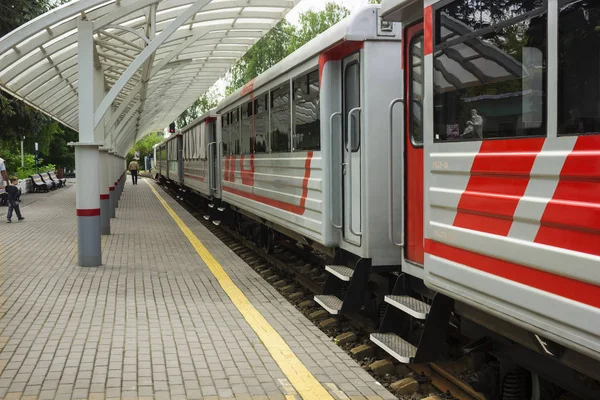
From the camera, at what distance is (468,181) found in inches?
176

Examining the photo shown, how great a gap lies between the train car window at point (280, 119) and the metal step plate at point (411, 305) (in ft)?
12.2

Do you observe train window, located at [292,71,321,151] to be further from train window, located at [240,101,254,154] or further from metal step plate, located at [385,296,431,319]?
train window, located at [240,101,254,154]

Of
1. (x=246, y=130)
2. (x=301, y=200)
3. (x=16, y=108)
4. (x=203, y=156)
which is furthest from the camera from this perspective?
(x=16, y=108)

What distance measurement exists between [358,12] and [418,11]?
1160 millimetres

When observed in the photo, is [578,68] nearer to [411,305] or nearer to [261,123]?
[411,305]

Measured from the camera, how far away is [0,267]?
35.5 ft

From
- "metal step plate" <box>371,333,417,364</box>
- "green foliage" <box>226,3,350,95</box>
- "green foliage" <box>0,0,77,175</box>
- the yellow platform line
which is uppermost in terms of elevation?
"green foliage" <box>226,3,350,95</box>

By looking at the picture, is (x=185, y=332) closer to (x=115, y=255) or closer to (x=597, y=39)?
(x=597, y=39)

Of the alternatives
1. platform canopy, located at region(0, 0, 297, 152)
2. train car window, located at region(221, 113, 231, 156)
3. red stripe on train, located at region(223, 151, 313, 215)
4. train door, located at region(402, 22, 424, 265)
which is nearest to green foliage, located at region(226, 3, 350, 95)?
platform canopy, located at region(0, 0, 297, 152)

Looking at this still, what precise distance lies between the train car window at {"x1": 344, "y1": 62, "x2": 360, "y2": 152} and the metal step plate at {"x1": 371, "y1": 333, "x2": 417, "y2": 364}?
6.08 ft

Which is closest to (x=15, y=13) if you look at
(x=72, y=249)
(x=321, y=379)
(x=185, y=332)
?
(x=72, y=249)

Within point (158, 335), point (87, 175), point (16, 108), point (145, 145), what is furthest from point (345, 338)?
point (145, 145)

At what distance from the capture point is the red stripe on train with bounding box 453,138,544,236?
12.7 ft

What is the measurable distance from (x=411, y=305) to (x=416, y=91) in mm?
1643
